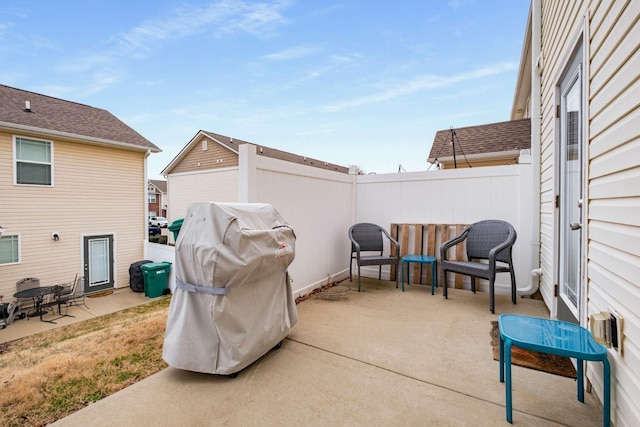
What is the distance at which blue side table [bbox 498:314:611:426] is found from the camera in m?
1.40

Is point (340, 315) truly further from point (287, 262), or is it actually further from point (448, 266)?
point (448, 266)

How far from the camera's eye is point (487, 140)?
827cm

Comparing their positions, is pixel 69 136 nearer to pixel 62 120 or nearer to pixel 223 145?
pixel 62 120

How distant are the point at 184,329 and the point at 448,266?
307 cm

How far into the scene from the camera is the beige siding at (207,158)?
1183 centimetres

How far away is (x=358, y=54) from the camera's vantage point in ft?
21.9

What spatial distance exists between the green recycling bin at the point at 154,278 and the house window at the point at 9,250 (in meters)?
2.53

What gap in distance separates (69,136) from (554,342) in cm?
991

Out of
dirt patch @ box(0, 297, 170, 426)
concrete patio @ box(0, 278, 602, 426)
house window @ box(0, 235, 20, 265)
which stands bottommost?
dirt patch @ box(0, 297, 170, 426)

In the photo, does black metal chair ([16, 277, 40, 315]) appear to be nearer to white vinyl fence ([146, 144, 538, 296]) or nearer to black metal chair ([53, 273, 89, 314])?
black metal chair ([53, 273, 89, 314])

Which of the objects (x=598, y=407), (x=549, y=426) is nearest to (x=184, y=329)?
(x=549, y=426)

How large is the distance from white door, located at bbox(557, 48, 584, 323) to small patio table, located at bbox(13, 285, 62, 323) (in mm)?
8767

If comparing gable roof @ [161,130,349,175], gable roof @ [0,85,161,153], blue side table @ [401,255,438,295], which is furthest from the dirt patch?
gable roof @ [161,130,349,175]

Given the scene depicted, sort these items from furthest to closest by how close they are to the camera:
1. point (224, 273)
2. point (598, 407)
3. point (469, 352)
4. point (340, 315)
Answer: point (340, 315)
point (469, 352)
point (224, 273)
point (598, 407)
